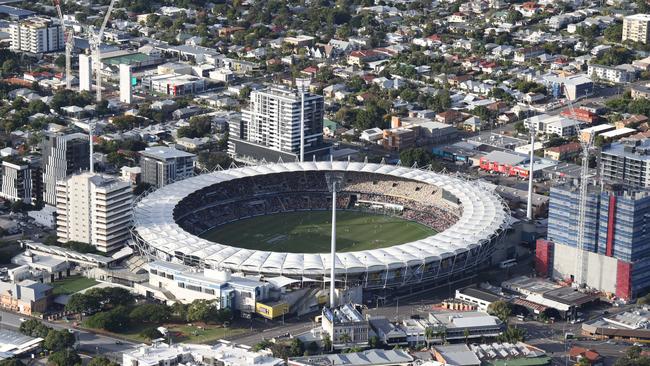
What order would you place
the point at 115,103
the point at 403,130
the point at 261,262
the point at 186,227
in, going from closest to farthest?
1. the point at 261,262
2. the point at 186,227
3. the point at 403,130
4. the point at 115,103

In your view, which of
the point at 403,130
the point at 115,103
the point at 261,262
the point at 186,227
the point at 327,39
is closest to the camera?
the point at 261,262

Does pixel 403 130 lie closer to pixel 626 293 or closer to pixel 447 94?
pixel 447 94

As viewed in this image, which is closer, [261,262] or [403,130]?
[261,262]

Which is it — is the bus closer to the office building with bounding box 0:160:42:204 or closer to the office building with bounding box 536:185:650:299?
the office building with bounding box 536:185:650:299

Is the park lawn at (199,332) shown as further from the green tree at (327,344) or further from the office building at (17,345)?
the office building at (17,345)

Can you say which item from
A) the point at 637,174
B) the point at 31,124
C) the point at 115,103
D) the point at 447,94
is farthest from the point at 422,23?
the point at 637,174
